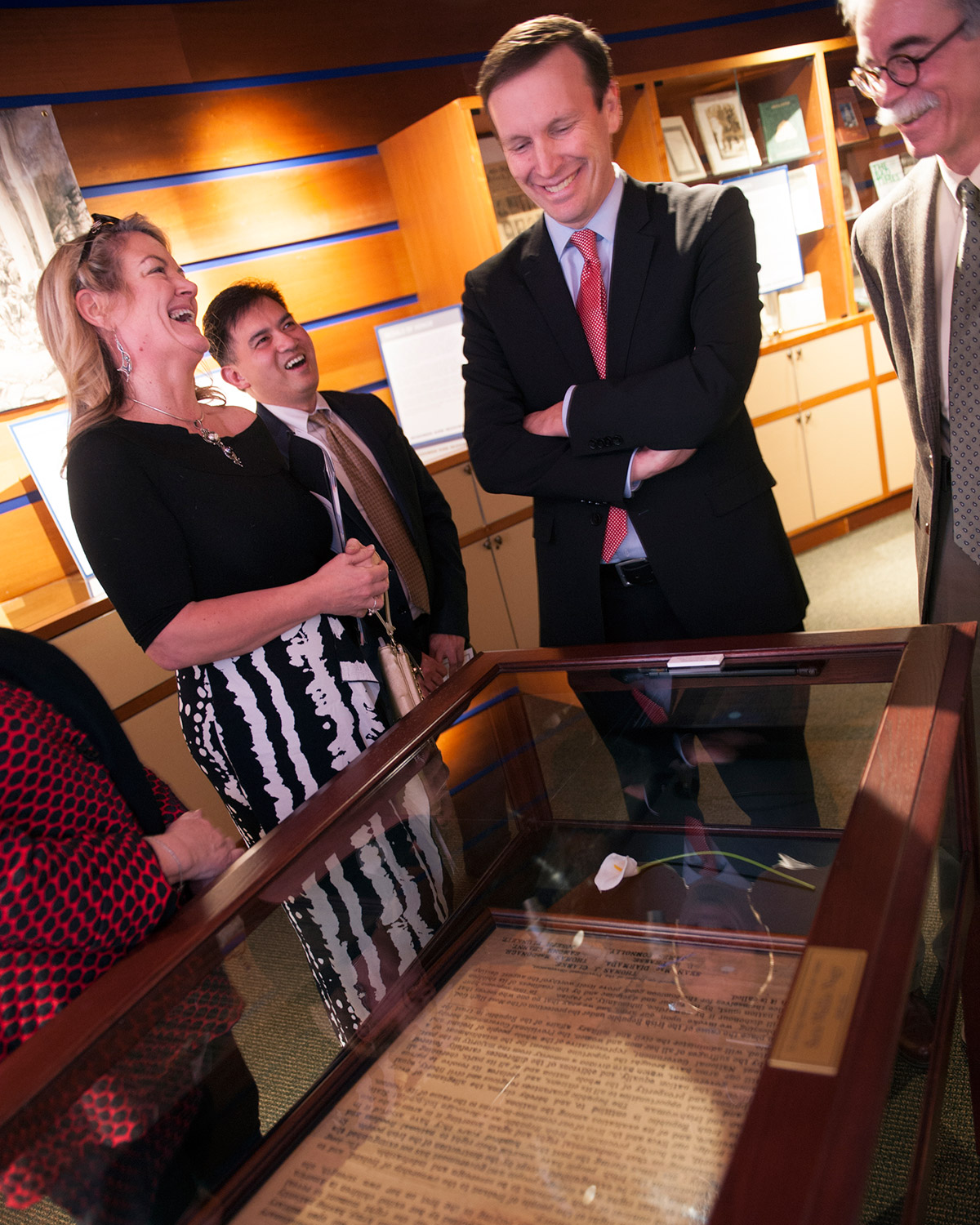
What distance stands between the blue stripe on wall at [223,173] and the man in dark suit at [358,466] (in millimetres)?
1635

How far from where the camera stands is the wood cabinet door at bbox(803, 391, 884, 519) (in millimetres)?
4906

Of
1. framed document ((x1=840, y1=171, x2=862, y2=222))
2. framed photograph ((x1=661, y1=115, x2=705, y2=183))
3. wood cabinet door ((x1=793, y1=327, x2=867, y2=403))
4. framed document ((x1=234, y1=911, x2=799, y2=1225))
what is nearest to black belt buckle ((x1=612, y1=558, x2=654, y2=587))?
framed document ((x1=234, y1=911, x2=799, y2=1225))

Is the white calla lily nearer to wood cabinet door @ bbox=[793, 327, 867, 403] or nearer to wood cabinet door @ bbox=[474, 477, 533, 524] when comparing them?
wood cabinet door @ bbox=[474, 477, 533, 524]

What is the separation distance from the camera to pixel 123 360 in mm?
1659

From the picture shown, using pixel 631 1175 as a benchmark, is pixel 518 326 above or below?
above

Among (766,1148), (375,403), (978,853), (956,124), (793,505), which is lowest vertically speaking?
(793,505)

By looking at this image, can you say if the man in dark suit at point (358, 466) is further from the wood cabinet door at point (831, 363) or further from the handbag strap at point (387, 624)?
the wood cabinet door at point (831, 363)

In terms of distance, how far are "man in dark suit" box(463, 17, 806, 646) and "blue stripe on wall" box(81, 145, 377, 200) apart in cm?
249

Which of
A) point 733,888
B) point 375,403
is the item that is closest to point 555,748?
point 733,888

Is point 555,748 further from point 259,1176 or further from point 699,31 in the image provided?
point 699,31

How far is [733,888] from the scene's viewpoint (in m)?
0.97

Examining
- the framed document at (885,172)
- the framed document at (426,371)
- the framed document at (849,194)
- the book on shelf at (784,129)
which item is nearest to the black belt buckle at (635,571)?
the framed document at (426,371)

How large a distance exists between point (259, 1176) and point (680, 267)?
1626 mm

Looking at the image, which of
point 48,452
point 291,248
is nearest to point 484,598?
point 48,452
